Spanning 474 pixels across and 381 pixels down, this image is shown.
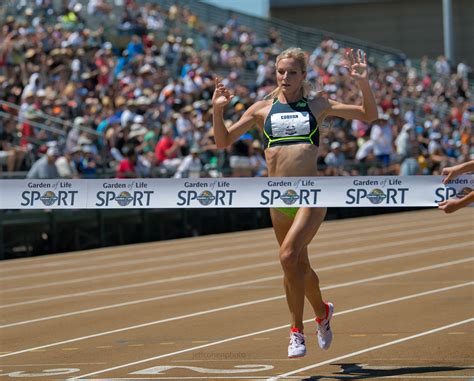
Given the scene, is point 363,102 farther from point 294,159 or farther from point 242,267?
point 242,267

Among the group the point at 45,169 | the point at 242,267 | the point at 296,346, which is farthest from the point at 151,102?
the point at 296,346

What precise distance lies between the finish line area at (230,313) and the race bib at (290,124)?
1.76 metres

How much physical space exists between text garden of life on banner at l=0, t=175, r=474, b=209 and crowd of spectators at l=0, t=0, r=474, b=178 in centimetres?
1022

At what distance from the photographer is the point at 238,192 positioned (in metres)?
9.95

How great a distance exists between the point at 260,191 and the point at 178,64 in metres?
23.0

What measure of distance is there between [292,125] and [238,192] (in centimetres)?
93

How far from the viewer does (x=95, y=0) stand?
107 feet

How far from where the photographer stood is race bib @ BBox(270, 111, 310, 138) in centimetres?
928

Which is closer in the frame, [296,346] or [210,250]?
[296,346]

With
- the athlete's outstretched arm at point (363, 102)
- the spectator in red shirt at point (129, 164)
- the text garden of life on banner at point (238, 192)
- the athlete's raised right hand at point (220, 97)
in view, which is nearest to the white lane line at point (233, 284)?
the text garden of life on banner at point (238, 192)

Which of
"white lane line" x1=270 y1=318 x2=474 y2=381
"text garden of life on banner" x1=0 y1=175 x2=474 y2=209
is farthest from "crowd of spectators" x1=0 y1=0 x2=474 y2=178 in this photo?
"text garden of life on banner" x1=0 y1=175 x2=474 y2=209

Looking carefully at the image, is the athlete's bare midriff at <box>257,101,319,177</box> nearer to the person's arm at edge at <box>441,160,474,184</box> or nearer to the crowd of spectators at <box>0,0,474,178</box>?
the person's arm at edge at <box>441,160,474,184</box>

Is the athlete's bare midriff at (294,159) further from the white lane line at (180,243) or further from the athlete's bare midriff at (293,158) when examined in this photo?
the white lane line at (180,243)

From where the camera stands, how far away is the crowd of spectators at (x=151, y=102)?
23719mm
